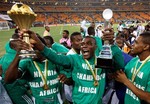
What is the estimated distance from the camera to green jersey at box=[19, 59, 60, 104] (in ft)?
10.5

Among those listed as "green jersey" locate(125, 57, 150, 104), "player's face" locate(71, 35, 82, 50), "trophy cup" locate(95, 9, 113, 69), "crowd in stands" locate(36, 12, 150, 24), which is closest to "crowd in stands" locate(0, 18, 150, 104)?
"green jersey" locate(125, 57, 150, 104)

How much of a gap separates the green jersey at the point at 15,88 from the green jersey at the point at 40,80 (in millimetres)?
263

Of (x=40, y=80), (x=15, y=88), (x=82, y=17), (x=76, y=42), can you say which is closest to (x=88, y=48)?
(x=40, y=80)

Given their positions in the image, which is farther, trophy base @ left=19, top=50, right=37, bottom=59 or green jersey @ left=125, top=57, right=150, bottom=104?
green jersey @ left=125, top=57, right=150, bottom=104

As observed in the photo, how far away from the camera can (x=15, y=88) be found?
353 centimetres

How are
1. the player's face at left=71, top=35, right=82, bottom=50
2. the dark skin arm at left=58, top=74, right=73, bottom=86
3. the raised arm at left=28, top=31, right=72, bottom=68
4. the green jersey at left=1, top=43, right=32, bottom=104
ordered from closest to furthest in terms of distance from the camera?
1. the raised arm at left=28, top=31, right=72, bottom=68
2. the dark skin arm at left=58, top=74, right=73, bottom=86
3. the green jersey at left=1, top=43, right=32, bottom=104
4. the player's face at left=71, top=35, right=82, bottom=50

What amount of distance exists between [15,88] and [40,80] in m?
0.51

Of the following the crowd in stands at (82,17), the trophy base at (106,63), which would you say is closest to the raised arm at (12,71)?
the trophy base at (106,63)

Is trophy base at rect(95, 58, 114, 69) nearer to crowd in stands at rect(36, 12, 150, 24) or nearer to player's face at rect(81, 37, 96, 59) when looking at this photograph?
player's face at rect(81, 37, 96, 59)

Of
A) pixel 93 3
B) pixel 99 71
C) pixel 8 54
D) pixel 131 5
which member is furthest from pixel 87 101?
pixel 131 5

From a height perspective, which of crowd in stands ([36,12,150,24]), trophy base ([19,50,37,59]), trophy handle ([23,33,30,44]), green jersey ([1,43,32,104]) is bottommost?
crowd in stands ([36,12,150,24])

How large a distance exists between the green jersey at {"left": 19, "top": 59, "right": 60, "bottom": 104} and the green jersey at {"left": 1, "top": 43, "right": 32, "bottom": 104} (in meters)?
0.26

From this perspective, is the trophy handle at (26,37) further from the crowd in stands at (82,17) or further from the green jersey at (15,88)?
the crowd in stands at (82,17)

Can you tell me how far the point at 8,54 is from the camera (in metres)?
3.62
